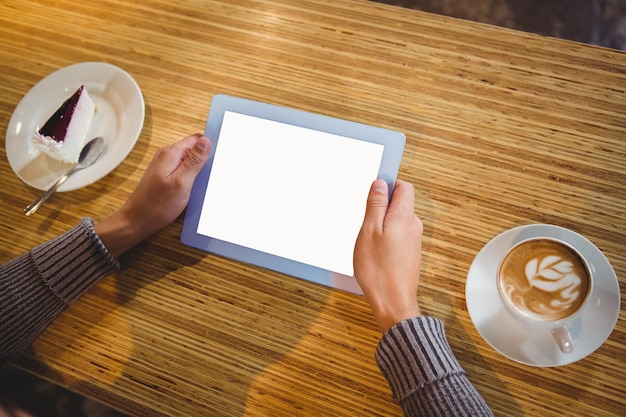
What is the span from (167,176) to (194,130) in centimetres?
12

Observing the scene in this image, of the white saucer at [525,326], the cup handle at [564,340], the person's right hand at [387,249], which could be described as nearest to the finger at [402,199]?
the person's right hand at [387,249]

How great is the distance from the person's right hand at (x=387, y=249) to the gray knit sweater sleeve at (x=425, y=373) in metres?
0.04

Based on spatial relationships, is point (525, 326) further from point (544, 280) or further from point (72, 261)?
point (72, 261)

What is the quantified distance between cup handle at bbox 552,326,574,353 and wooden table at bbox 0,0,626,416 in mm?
75

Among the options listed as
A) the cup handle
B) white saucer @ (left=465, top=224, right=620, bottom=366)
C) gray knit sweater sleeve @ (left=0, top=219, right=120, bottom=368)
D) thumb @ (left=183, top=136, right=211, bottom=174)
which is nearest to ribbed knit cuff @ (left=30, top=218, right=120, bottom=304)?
gray knit sweater sleeve @ (left=0, top=219, right=120, bottom=368)

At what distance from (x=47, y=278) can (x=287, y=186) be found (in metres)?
0.45

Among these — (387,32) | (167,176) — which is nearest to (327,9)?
(387,32)

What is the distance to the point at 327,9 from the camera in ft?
2.85

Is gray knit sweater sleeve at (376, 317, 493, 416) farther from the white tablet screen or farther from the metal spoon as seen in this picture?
the metal spoon

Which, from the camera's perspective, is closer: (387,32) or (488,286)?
(488,286)

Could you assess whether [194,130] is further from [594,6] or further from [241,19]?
[594,6]

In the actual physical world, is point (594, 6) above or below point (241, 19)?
above

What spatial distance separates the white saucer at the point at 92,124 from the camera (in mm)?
853

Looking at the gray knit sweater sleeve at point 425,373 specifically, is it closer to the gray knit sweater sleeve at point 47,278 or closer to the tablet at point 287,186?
the tablet at point 287,186
